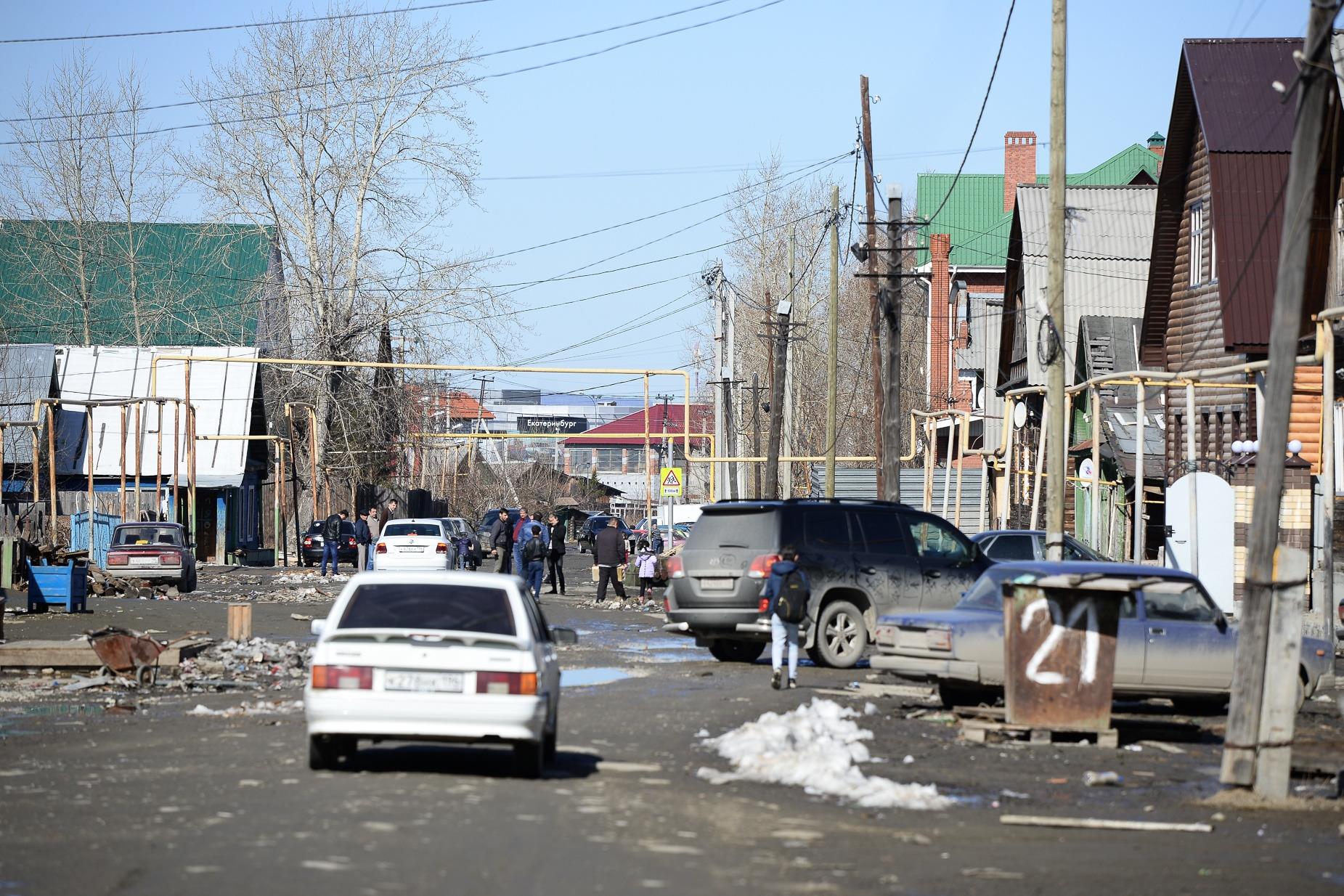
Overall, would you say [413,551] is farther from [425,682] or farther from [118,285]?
[118,285]

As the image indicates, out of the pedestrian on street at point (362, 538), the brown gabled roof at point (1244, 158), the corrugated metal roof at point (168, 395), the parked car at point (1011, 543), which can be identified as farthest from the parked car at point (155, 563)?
the brown gabled roof at point (1244, 158)

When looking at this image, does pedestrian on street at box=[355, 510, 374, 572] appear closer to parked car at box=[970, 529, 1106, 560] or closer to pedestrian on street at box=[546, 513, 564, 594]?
pedestrian on street at box=[546, 513, 564, 594]

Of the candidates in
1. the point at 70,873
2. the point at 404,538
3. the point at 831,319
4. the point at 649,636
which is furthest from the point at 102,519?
the point at 70,873

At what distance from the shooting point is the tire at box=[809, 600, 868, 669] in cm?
2061

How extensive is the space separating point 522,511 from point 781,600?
59.1 feet

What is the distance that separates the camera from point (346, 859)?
827cm

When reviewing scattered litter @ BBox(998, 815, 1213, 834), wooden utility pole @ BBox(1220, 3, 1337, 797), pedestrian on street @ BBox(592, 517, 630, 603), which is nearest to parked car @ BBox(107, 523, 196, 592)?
pedestrian on street @ BBox(592, 517, 630, 603)

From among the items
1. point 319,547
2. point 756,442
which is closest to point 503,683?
point 319,547

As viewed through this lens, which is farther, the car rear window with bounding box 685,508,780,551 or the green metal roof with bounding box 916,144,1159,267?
the green metal roof with bounding box 916,144,1159,267

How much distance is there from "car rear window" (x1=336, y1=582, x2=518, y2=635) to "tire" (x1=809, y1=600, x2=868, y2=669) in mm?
9298

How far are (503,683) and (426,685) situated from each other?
1.62 feet

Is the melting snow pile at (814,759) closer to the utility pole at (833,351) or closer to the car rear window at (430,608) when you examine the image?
the car rear window at (430,608)

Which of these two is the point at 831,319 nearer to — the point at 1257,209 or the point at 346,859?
the point at 1257,209

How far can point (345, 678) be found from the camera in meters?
11.0
